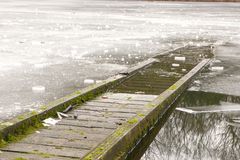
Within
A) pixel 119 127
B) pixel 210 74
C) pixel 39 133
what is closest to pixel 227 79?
pixel 210 74

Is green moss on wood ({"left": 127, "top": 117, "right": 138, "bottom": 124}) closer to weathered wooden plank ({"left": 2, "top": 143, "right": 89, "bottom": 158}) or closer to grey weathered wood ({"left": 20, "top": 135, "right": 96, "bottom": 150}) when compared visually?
grey weathered wood ({"left": 20, "top": 135, "right": 96, "bottom": 150})

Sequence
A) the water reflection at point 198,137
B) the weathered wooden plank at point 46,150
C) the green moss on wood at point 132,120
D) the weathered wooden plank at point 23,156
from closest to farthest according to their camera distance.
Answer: the weathered wooden plank at point 23,156, the weathered wooden plank at point 46,150, the water reflection at point 198,137, the green moss on wood at point 132,120

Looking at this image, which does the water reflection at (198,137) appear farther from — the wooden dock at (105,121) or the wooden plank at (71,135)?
the wooden plank at (71,135)

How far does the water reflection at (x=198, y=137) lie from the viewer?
227 inches

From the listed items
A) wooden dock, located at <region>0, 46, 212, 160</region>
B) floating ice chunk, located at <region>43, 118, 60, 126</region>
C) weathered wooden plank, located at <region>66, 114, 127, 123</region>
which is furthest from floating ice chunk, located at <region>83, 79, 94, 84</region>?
floating ice chunk, located at <region>43, 118, 60, 126</region>

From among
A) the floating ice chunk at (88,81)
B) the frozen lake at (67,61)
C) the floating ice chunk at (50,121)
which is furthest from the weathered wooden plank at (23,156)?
the floating ice chunk at (88,81)

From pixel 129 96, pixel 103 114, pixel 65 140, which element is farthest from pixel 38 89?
pixel 65 140

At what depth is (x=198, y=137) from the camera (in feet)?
Result: 21.0

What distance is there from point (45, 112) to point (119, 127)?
130 cm

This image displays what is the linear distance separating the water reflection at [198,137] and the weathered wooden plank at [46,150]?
104cm

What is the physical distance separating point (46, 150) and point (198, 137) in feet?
8.17

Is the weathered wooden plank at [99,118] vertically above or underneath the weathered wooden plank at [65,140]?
above

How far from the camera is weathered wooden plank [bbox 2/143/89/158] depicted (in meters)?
4.98

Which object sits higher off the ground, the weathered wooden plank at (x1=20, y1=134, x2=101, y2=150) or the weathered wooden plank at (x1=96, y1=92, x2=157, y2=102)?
the weathered wooden plank at (x1=96, y1=92, x2=157, y2=102)
